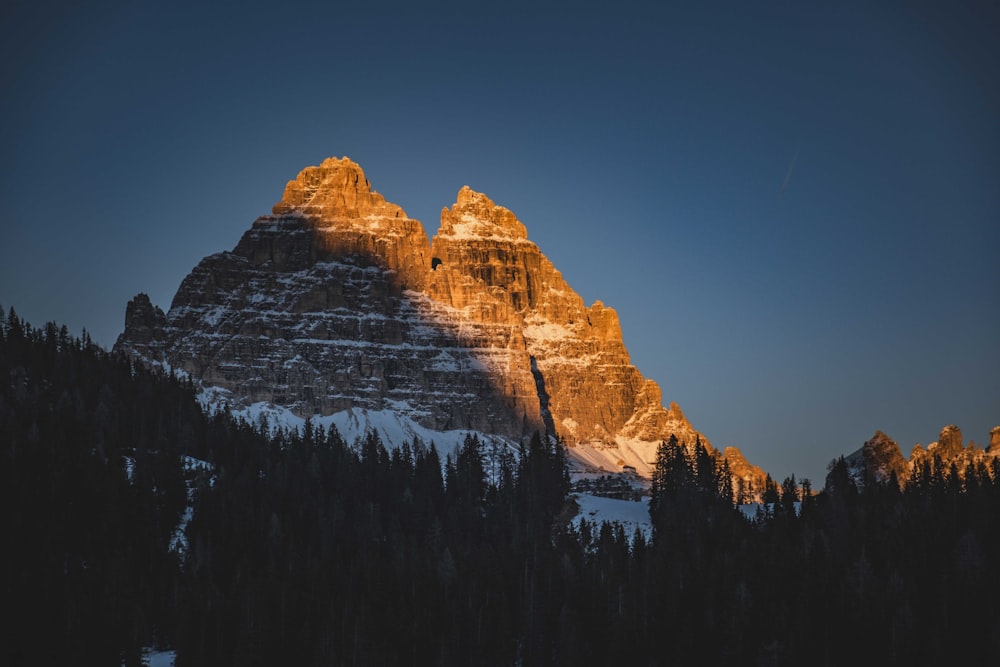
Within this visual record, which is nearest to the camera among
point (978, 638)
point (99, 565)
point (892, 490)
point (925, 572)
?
point (978, 638)

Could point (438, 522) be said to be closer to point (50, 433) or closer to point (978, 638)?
point (50, 433)

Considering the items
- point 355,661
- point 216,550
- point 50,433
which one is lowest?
point 355,661

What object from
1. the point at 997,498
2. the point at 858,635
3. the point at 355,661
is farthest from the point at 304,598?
the point at 997,498

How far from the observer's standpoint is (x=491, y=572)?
531ft

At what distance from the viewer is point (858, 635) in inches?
5418

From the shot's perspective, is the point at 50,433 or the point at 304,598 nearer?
the point at 304,598

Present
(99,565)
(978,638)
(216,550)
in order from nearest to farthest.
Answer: (978,638) → (99,565) → (216,550)

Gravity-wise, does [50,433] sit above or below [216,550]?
above

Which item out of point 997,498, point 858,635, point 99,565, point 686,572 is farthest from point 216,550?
point 997,498

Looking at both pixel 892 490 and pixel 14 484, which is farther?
pixel 892 490

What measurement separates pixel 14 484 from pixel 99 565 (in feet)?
46.1

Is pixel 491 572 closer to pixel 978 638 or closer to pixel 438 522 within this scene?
pixel 438 522

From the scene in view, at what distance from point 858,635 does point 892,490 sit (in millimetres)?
57266

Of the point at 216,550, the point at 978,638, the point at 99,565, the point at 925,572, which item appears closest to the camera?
the point at 978,638
